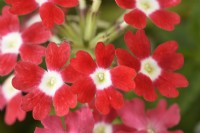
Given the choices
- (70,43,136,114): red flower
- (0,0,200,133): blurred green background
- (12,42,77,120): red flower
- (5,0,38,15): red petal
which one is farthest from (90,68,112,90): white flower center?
(0,0,200,133): blurred green background

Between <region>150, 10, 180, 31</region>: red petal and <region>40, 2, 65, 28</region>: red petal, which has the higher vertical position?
<region>40, 2, 65, 28</region>: red petal

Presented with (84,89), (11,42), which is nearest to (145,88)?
(84,89)

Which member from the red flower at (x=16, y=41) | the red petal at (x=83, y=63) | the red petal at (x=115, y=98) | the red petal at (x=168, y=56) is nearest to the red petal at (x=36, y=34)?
the red flower at (x=16, y=41)

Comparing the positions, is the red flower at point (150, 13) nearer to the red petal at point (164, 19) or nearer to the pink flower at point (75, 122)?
the red petal at point (164, 19)

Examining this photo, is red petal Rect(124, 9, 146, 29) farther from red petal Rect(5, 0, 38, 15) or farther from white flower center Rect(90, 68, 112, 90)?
red petal Rect(5, 0, 38, 15)

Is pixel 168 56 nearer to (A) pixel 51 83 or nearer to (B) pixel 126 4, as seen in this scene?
(B) pixel 126 4

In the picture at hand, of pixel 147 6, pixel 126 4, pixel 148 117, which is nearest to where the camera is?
pixel 126 4
